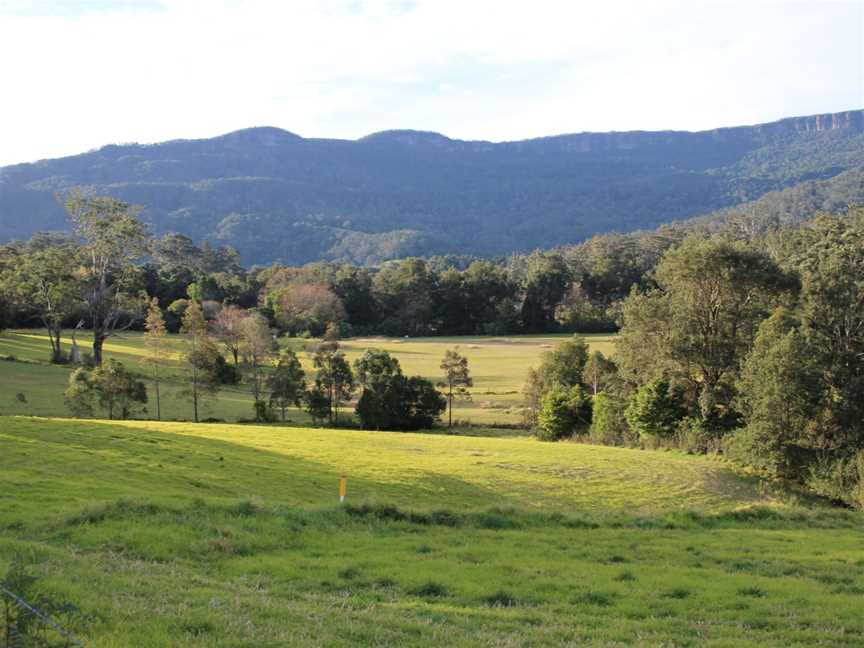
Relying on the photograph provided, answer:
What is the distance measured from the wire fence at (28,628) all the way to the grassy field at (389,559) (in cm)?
39

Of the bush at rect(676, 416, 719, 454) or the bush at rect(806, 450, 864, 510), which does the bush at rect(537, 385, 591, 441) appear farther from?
the bush at rect(806, 450, 864, 510)

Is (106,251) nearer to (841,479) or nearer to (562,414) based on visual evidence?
(562,414)

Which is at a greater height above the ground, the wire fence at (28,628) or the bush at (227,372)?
the wire fence at (28,628)

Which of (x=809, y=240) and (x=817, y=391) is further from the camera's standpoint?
(x=809, y=240)

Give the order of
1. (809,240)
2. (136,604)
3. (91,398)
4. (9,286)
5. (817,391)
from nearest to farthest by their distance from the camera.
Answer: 1. (136,604)
2. (817,391)
3. (91,398)
4. (9,286)
5. (809,240)

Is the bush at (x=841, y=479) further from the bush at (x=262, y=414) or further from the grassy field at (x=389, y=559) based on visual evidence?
the bush at (x=262, y=414)

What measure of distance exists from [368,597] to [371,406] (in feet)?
125

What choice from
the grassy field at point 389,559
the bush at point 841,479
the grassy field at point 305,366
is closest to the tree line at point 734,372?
the bush at point 841,479

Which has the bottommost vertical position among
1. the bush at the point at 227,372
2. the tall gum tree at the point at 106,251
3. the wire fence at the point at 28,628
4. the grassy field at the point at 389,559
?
the bush at the point at 227,372

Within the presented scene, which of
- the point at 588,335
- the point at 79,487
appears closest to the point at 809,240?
the point at 588,335

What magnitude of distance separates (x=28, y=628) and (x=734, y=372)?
38.6 meters

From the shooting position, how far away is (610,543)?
15234 millimetres

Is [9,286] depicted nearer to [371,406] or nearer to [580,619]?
[371,406]

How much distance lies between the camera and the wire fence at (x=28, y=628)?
5926 mm
